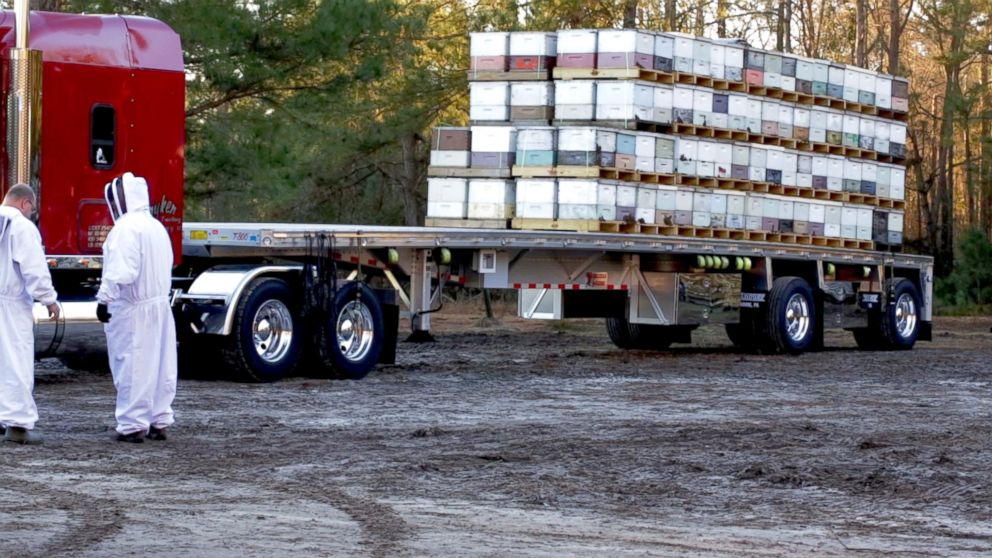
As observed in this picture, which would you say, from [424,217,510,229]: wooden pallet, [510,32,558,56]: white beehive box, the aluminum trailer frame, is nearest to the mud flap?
the aluminum trailer frame

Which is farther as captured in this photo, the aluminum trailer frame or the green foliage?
the green foliage

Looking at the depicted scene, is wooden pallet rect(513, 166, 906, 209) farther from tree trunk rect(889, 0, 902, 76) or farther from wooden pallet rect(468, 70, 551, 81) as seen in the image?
tree trunk rect(889, 0, 902, 76)

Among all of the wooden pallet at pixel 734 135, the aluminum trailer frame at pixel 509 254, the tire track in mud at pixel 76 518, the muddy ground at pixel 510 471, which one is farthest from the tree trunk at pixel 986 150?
the tire track in mud at pixel 76 518

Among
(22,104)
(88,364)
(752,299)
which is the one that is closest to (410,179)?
(752,299)

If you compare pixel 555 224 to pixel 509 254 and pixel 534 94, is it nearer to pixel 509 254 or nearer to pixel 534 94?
pixel 509 254

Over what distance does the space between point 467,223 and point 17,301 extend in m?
9.43

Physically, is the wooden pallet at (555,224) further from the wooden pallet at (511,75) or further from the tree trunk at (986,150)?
the tree trunk at (986,150)

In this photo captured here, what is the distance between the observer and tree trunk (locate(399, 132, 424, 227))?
36.6 metres

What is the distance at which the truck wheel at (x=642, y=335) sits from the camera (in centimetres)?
2366

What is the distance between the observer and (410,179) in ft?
121

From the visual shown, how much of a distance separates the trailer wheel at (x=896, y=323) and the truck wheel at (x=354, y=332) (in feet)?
34.5

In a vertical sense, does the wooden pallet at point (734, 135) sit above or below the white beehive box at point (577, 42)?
below

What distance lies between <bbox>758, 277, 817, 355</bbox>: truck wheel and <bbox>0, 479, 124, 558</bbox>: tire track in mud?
14.4 m

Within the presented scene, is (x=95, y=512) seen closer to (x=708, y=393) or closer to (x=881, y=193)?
(x=708, y=393)
